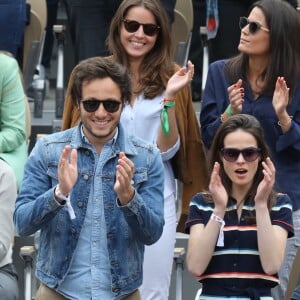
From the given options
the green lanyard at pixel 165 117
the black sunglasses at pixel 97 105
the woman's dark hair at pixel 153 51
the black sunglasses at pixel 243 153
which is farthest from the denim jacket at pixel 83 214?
the woman's dark hair at pixel 153 51

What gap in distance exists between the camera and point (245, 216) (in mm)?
5645

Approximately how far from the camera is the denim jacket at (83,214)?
5273mm

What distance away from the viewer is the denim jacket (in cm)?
527

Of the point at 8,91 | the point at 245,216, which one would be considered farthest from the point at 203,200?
the point at 8,91

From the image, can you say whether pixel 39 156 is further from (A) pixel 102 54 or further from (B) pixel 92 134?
(A) pixel 102 54

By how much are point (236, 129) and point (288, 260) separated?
3.20 feet

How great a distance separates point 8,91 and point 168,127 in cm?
124

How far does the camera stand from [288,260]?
6387 mm

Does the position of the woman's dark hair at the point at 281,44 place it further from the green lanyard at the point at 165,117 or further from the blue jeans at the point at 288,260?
the blue jeans at the point at 288,260

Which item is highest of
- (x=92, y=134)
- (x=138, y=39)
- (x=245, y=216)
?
(x=138, y=39)

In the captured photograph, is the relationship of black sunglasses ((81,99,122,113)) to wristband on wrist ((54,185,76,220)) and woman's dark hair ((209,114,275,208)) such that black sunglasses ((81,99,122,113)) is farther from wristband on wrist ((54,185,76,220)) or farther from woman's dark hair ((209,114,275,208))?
woman's dark hair ((209,114,275,208))


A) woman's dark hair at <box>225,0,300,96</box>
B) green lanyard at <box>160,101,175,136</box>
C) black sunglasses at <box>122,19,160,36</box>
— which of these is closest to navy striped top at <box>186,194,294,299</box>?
green lanyard at <box>160,101,175,136</box>

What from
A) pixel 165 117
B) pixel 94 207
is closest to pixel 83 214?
pixel 94 207

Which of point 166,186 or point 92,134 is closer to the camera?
point 92,134
